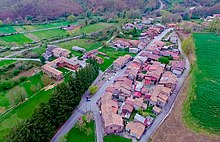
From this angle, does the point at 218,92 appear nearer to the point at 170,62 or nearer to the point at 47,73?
the point at 170,62

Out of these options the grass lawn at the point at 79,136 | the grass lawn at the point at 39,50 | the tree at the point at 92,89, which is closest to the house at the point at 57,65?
the tree at the point at 92,89

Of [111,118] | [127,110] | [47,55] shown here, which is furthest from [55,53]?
[111,118]

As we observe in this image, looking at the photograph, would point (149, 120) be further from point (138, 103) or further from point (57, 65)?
point (57, 65)

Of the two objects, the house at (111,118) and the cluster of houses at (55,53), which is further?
the cluster of houses at (55,53)

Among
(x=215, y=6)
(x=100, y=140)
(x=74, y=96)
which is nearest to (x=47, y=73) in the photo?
(x=74, y=96)

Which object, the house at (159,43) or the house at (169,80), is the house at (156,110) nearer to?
the house at (169,80)
